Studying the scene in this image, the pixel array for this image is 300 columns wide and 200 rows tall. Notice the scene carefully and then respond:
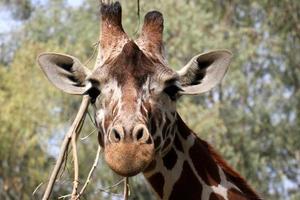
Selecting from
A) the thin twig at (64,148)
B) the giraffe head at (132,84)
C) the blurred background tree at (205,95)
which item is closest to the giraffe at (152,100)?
the giraffe head at (132,84)

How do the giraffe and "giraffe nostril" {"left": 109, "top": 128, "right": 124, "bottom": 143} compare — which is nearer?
"giraffe nostril" {"left": 109, "top": 128, "right": 124, "bottom": 143}

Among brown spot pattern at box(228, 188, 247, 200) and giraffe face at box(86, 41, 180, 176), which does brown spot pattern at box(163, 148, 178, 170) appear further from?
brown spot pattern at box(228, 188, 247, 200)

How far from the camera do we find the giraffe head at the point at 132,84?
5.56 m

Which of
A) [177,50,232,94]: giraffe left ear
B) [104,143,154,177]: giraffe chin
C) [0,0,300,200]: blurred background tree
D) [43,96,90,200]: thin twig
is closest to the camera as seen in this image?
[104,143,154,177]: giraffe chin

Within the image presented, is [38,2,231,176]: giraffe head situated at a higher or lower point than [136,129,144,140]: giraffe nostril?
higher

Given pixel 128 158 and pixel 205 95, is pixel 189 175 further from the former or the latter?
pixel 205 95

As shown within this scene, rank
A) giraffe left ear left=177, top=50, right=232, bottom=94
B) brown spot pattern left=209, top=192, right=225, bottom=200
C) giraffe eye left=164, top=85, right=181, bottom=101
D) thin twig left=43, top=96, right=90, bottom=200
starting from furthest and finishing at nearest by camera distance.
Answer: thin twig left=43, top=96, right=90, bottom=200, brown spot pattern left=209, top=192, right=225, bottom=200, giraffe left ear left=177, top=50, right=232, bottom=94, giraffe eye left=164, top=85, right=181, bottom=101

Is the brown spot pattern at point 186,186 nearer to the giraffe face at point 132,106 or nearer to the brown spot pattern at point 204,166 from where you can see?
the brown spot pattern at point 204,166

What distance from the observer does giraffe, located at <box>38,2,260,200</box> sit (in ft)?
19.0

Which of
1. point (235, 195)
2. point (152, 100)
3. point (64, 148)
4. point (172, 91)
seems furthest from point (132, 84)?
point (235, 195)

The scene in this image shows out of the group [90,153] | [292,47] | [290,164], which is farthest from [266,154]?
[90,153]

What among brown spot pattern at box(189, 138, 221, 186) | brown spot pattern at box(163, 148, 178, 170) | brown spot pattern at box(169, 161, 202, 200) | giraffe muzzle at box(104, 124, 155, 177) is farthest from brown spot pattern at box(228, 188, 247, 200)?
giraffe muzzle at box(104, 124, 155, 177)

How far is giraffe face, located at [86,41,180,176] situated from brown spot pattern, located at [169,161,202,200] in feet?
0.94

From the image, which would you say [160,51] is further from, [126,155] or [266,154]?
[266,154]
